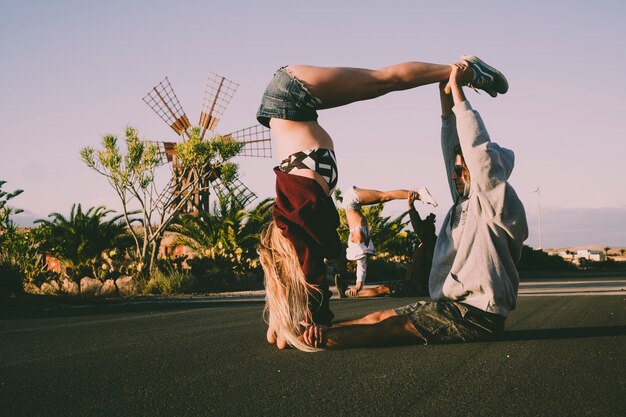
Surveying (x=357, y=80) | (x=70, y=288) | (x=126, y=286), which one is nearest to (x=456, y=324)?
(x=357, y=80)

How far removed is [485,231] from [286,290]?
3.73ft

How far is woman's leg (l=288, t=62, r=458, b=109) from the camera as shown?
10.9ft

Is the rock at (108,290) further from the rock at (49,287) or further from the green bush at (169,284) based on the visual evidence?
the rock at (49,287)

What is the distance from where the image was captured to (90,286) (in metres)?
13.7

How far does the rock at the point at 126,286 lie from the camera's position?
45.0 feet

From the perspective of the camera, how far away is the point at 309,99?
335 cm

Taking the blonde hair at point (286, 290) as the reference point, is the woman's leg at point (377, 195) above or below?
above

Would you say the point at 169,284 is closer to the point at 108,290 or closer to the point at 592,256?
the point at 108,290

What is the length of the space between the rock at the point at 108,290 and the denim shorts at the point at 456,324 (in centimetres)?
1154

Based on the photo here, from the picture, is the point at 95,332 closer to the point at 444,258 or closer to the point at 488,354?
the point at 444,258

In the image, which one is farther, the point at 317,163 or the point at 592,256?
the point at 592,256

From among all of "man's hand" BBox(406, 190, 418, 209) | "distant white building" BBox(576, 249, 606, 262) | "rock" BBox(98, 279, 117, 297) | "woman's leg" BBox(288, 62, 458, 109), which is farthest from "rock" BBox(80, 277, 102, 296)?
"distant white building" BBox(576, 249, 606, 262)

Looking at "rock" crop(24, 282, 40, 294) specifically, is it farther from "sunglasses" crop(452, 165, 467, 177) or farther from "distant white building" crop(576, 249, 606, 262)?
"distant white building" crop(576, 249, 606, 262)

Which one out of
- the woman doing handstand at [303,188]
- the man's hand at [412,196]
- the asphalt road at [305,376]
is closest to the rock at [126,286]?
the man's hand at [412,196]
